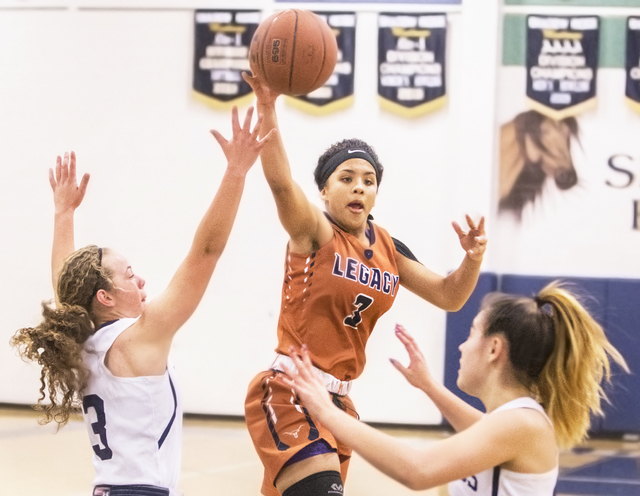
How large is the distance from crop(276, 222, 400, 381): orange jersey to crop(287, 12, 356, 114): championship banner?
133 inches

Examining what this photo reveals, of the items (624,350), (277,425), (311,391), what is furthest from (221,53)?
(311,391)

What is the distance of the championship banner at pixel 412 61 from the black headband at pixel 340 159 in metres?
3.09

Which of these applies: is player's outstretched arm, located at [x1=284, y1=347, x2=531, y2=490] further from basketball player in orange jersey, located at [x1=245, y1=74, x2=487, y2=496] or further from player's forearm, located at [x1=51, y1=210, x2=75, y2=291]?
player's forearm, located at [x1=51, y1=210, x2=75, y2=291]

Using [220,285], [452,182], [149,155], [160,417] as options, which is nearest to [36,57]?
[149,155]

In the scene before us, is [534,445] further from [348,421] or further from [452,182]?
[452,182]

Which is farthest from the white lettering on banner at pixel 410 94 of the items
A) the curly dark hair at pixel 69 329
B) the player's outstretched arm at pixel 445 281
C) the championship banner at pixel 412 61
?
the curly dark hair at pixel 69 329

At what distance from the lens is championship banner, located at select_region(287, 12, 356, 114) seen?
19.1 feet

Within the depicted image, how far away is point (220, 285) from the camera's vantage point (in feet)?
19.7

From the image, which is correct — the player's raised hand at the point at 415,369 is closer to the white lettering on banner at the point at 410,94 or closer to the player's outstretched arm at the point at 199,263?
the player's outstretched arm at the point at 199,263

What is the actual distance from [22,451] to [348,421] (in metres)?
3.99

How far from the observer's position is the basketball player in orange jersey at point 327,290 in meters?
2.40

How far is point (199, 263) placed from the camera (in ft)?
6.57

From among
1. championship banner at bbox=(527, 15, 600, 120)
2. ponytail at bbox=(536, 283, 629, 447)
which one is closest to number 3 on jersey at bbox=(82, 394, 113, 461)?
ponytail at bbox=(536, 283, 629, 447)

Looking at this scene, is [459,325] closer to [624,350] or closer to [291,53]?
[624,350]
